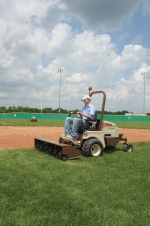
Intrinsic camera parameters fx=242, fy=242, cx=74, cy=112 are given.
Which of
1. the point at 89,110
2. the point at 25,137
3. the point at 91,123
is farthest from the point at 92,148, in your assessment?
the point at 25,137

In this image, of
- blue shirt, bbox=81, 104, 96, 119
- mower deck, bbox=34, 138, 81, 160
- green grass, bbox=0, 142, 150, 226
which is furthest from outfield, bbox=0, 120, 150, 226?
blue shirt, bbox=81, 104, 96, 119

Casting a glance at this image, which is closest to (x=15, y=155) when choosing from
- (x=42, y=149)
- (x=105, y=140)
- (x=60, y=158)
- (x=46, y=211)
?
(x=42, y=149)

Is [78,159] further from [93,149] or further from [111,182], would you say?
[111,182]

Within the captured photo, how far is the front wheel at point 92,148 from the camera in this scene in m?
7.09

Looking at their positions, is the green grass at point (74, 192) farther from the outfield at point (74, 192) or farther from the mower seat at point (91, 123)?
the mower seat at point (91, 123)

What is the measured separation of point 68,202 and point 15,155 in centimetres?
401

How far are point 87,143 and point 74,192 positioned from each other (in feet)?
9.89

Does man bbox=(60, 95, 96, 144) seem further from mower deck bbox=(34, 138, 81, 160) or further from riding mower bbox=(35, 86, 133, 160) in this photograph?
mower deck bbox=(34, 138, 81, 160)

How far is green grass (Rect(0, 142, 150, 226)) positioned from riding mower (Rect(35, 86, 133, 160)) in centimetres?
33

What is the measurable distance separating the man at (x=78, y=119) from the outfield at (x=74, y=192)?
0.95m

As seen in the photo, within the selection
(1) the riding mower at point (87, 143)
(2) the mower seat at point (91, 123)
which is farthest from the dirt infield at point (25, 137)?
(2) the mower seat at point (91, 123)

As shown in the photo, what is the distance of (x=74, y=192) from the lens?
13.8 ft

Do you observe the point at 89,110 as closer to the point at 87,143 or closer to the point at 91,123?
the point at 91,123

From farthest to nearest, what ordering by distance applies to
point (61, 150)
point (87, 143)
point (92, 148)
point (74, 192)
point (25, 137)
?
point (25, 137)
point (92, 148)
point (87, 143)
point (61, 150)
point (74, 192)
